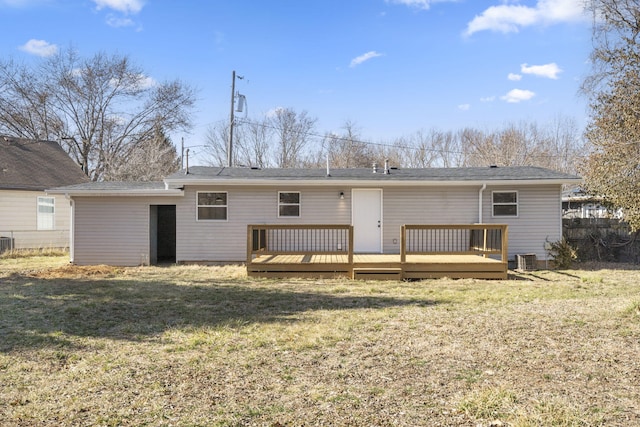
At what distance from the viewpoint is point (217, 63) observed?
73.7 feet

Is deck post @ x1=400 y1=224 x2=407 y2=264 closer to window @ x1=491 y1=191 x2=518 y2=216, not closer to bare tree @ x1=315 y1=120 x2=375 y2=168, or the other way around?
window @ x1=491 y1=191 x2=518 y2=216

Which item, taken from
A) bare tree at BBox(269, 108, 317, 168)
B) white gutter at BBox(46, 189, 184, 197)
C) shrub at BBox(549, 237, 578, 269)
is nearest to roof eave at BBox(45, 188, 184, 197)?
white gutter at BBox(46, 189, 184, 197)

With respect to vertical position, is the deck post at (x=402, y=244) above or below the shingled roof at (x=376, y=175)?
below

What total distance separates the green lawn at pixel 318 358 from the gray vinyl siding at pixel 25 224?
902 centimetres

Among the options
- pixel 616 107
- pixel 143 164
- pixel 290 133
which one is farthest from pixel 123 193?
pixel 290 133

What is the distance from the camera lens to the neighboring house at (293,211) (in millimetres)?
11742

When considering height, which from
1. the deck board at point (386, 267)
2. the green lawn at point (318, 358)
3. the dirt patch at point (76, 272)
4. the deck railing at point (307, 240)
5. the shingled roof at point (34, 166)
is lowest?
the green lawn at point (318, 358)

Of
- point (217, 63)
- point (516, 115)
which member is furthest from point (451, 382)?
point (516, 115)

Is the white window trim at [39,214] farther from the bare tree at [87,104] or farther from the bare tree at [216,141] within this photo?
the bare tree at [216,141]

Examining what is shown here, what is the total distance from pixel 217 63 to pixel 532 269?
710 inches

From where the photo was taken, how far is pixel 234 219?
1182cm

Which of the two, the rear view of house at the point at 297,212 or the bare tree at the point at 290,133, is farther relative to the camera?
the bare tree at the point at 290,133

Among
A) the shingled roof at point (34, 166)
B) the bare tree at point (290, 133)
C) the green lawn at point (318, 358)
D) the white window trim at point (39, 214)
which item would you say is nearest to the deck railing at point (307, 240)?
the green lawn at point (318, 358)

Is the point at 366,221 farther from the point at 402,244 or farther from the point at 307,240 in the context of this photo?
the point at 402,244
